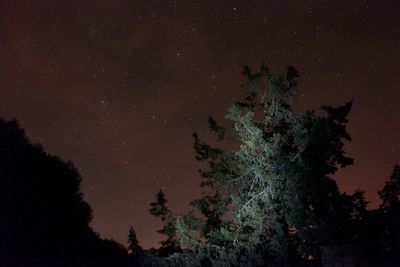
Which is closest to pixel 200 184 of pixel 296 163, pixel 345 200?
pixel 296 163

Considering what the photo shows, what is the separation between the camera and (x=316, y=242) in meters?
15.8

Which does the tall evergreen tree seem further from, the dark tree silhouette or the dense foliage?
the dark tree silhouette

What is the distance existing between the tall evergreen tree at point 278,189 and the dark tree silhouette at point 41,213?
6146 millimetres

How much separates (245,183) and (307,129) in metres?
3.31

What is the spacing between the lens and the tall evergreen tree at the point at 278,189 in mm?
16109

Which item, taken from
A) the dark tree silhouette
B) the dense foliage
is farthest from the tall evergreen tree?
the dark tree silhouette

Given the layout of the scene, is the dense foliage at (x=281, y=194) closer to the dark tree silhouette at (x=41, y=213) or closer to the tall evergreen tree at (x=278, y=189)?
the tall evergreen tree at (x=278, y=189)

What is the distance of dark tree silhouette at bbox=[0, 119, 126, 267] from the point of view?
20.2 meters

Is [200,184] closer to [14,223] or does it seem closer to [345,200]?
[345,200]

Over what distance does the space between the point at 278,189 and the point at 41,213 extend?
13.8m

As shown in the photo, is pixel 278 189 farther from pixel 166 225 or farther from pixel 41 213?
pixel 41 213

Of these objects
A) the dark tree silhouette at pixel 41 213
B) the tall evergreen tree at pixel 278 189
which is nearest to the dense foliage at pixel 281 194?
the tall evergreen tree at pixel 278 189

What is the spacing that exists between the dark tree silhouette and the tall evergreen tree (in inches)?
Result: 242

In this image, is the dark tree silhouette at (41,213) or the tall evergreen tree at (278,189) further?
the dark tree silhouette at (41,213)
